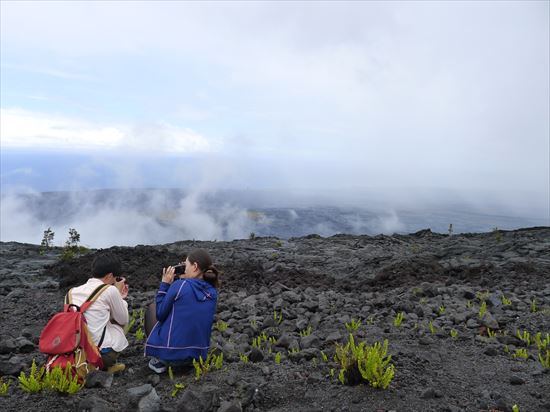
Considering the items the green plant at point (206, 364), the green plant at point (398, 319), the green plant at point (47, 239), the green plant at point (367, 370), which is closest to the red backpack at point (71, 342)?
the green plant at point (206, 364)

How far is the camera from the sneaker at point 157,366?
6008 mm

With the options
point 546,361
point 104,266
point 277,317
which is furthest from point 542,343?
point 104,266

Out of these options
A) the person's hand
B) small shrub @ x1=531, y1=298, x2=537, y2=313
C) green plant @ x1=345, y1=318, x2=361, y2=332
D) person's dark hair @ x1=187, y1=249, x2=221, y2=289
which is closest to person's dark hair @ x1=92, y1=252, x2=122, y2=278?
the person's hand

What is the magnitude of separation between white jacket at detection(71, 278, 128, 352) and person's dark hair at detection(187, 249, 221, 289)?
104cm

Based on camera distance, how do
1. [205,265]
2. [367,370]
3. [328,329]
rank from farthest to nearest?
[328,329], [205,265], [367,370]

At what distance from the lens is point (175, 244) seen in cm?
2248

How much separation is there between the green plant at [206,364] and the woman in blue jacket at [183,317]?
107 mm

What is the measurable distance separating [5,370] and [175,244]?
646 inches

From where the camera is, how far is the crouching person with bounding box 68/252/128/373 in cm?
583

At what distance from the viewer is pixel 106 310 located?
592 cm

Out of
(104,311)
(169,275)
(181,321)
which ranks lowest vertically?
(181,321)

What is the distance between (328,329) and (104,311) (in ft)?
12.9

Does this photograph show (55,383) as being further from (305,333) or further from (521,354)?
(521,354)

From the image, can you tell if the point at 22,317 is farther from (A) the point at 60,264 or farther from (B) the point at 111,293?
(A) the point at 60,264
